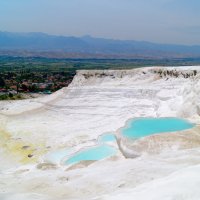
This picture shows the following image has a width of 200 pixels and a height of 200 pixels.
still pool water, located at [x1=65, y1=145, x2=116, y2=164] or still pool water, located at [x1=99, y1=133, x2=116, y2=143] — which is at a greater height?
still pool water, located at [x1=99, y1=133, x2=116, y2=143]

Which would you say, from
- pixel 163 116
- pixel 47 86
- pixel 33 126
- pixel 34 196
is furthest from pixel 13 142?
pixel 47 86

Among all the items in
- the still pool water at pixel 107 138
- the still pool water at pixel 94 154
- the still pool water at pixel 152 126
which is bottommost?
the still pool water at pixel 94 154

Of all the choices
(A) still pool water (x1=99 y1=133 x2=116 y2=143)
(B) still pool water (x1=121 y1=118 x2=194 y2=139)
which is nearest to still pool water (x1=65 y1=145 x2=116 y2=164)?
(B) still pool water (x1=121 y1=118 x2=194 y2=139)

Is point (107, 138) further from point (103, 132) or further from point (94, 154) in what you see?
point (94, 154)

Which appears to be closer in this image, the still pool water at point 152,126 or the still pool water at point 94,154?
the still pool water at point 94,154

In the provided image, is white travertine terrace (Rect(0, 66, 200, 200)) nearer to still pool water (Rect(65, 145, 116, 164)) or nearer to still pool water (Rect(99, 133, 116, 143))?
still pool water (Rect(99, 133, 116, 143))

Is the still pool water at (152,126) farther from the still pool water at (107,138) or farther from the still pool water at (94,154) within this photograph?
the still pool water at (94,154)

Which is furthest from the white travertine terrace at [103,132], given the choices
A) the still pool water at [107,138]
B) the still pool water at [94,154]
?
the still pool water at [94,154]
